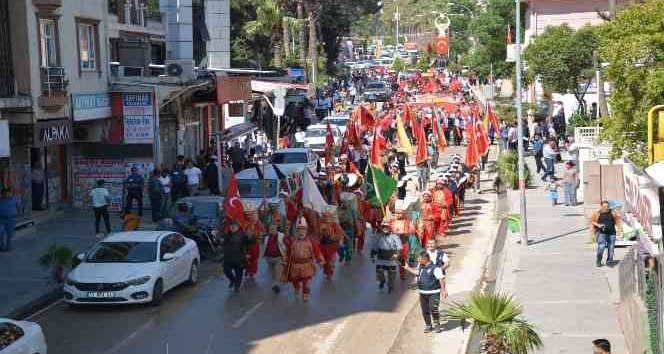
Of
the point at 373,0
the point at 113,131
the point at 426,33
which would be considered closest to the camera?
the point at 113,131

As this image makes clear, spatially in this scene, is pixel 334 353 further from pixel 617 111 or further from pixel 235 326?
pixel 617 111

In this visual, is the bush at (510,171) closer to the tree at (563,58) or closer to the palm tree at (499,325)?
the tree at (563,58)

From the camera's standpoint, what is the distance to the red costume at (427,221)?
23423mm

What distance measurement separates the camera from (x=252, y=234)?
21.6m

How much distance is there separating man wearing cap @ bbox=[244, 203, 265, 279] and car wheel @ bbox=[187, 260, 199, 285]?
994 millimetres

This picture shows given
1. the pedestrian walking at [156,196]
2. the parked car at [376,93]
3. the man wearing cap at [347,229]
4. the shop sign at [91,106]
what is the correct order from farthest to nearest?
the parked car at [376,93] → the shop sign at [91,106] → the pedestrian walking at [156,196] → the man wearing cap at [347,229]

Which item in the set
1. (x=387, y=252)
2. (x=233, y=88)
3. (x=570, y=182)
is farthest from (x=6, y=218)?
(x=233, y=88)

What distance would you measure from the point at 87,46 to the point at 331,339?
17.8 meters

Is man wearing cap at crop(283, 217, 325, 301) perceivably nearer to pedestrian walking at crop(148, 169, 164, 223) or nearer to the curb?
the curb

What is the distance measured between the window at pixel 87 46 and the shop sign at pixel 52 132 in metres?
2.69

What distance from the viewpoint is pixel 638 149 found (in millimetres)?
20828

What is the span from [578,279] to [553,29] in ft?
95.0

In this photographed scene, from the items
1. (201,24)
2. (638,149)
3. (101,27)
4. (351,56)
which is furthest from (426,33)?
(638,149)

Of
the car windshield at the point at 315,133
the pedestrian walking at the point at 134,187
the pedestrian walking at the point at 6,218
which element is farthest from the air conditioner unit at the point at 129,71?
the car windshield at the point at 315,133
